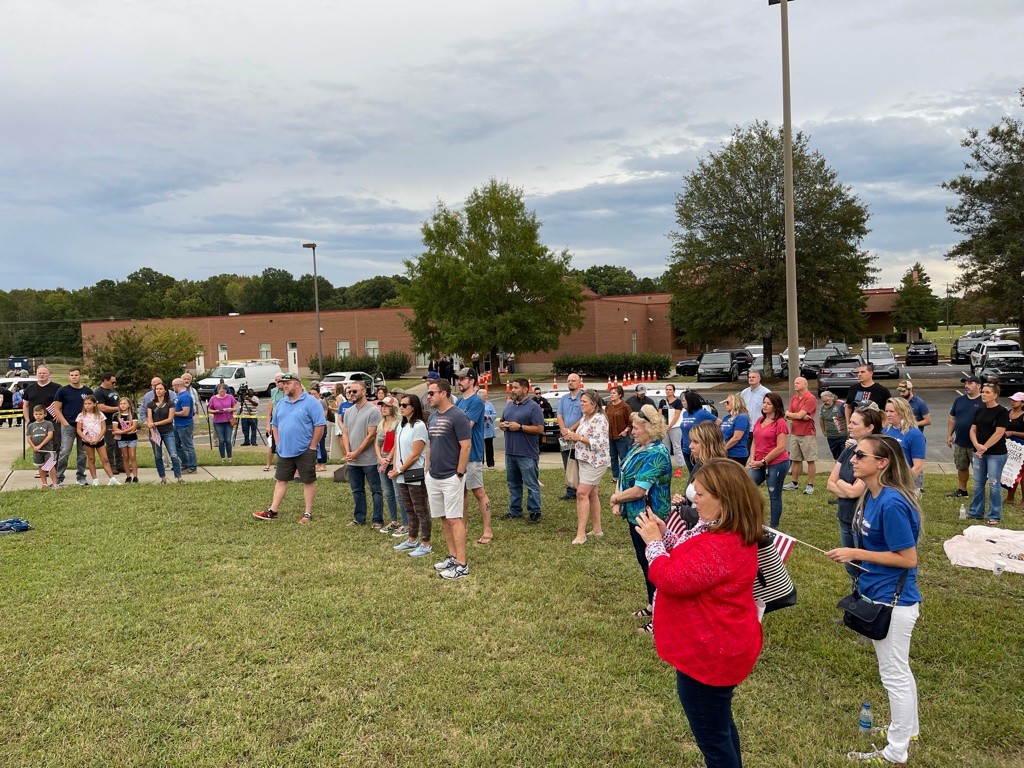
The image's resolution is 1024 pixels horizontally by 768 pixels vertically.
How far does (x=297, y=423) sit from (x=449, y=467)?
291 cm

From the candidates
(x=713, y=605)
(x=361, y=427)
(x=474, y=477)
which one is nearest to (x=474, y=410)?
(x=474, y=477)

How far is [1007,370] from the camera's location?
90.1 feet

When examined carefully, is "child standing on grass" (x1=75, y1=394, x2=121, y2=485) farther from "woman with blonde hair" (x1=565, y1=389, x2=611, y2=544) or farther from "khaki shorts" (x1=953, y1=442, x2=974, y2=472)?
"khaki shorts" (x1=953, y1=442, x2=974, y2=472)

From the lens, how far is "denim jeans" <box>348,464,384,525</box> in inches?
361

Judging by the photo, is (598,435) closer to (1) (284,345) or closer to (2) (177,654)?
(2) (177,654)

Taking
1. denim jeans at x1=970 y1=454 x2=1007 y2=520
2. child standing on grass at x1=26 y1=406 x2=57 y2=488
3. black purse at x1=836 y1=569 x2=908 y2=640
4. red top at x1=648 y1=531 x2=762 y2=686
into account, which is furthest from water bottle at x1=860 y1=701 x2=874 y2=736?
child standing on grass at x1=26 y1=406 x2=57 y2=488

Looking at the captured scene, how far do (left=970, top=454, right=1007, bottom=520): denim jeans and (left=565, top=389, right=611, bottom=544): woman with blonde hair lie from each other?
488 cm

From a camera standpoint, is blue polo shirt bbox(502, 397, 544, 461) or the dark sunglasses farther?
blue polo shirt bbox(502, 397, 544, 461)

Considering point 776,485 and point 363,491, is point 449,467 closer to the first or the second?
point 363,491

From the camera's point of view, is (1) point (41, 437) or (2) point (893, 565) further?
(1) point (41, 437)

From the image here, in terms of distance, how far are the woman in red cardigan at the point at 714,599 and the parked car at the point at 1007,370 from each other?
27694 millimetres

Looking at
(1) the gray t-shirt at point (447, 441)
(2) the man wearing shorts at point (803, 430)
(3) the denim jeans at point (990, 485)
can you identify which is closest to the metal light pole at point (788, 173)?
(2) the man wearing shorts at point (803, 430)

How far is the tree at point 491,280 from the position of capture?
4056cm

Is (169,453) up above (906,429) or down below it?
below
